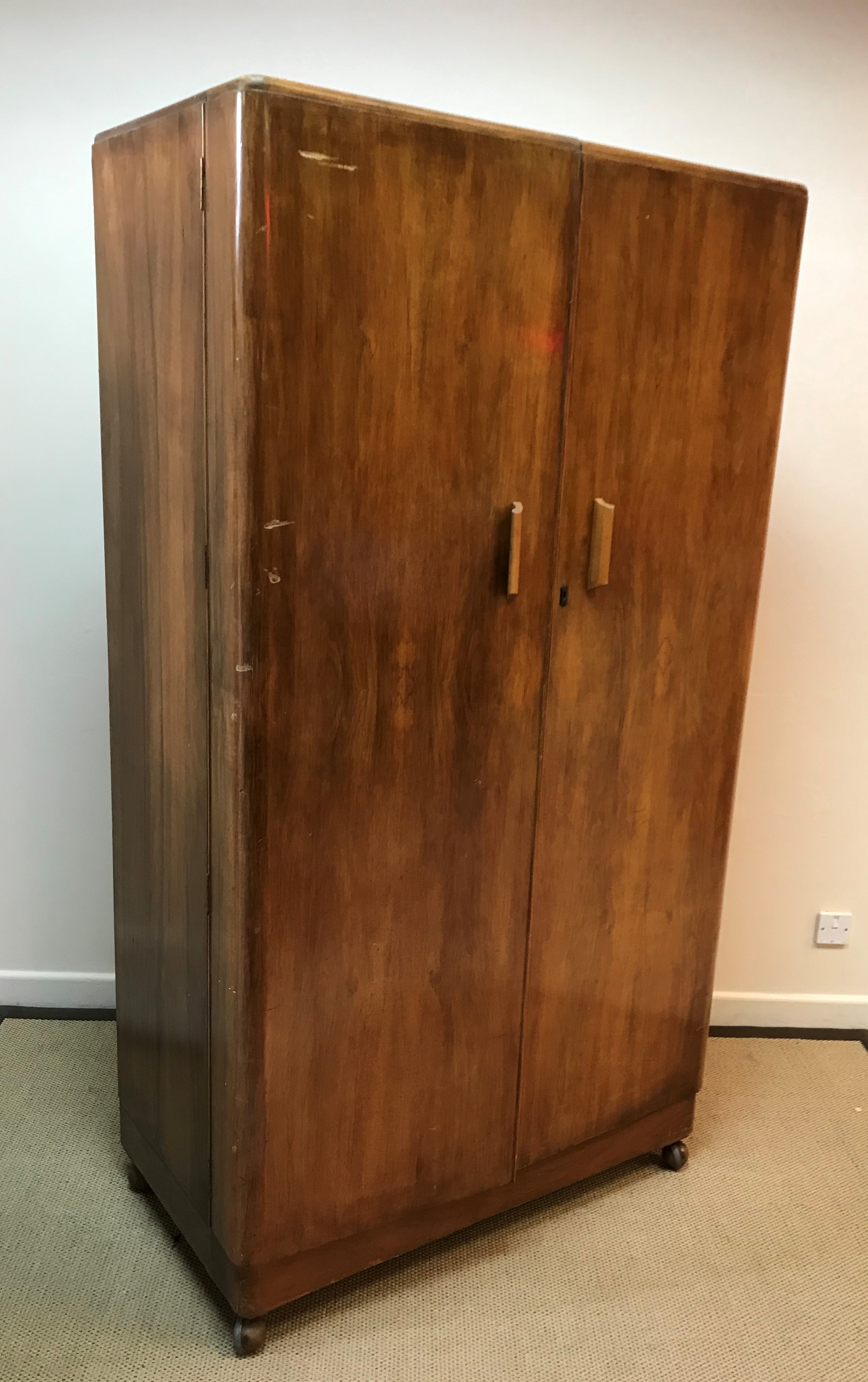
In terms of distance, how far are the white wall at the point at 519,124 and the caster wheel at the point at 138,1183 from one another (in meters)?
0.57

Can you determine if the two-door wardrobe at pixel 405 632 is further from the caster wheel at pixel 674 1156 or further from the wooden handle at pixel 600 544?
the caster wheel at pixel 674 1156

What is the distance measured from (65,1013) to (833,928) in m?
1.78

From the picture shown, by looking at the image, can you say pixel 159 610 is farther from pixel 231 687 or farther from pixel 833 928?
pixel 833 928

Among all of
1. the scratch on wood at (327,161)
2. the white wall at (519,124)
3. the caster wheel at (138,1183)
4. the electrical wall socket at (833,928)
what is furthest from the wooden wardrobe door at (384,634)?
the electrical wall socket at (833,928)

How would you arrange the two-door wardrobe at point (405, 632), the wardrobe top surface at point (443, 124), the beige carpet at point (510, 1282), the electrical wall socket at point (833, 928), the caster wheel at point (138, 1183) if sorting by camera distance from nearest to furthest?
the wardrobe top surface at point (443, 124), the two-door wardrobe at point (405, 632), the beige carpet at point (510, 1282), the caster wheel at point (138, 1183), the electrical wall socket at point (833, 928)

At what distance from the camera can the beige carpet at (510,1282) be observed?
5.36 feet

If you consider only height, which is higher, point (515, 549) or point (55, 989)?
point (515, 549)

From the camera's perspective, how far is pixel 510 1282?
70.7 inches

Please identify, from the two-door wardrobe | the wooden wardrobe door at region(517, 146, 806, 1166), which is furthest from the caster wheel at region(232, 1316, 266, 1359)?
the wooden wardrobe door at region(517, 146, 806, 1166)

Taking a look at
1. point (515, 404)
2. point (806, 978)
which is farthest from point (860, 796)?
point (515, 404)

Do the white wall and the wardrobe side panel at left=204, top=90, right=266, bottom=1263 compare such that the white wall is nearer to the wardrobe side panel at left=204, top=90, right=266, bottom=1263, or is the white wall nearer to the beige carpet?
the beige carpet

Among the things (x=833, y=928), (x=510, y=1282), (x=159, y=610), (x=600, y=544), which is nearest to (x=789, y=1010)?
(x=833, y=928)

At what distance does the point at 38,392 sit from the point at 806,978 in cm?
214

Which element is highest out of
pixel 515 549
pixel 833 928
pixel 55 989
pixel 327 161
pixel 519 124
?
pixel 519 124
